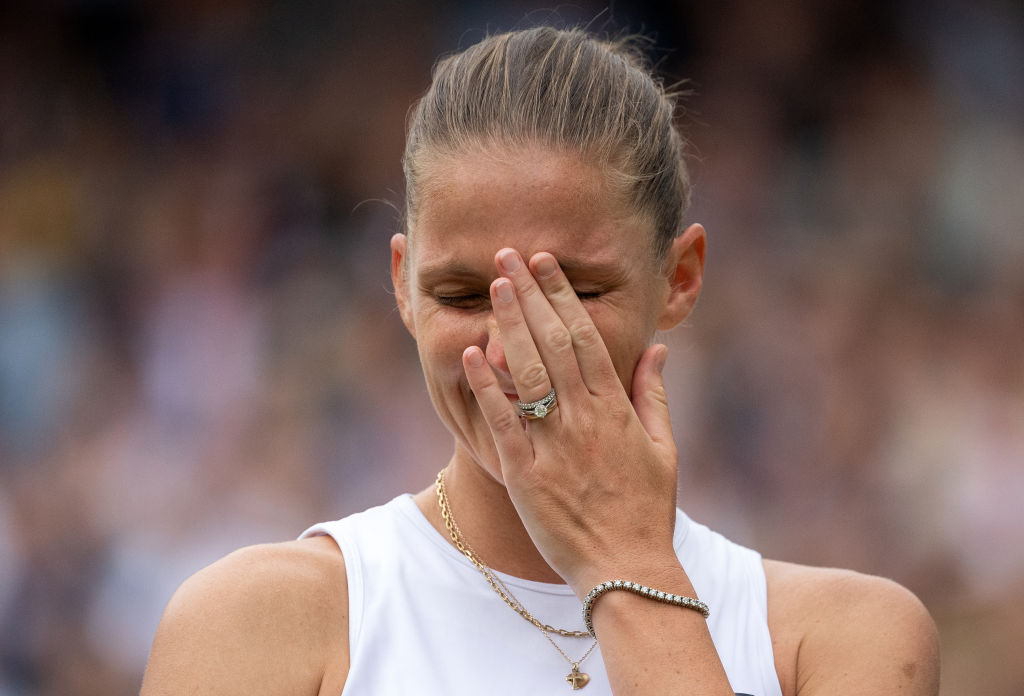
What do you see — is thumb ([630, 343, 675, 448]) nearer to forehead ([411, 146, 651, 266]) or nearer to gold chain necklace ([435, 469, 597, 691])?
forehead ([411, 146, 651, 266])

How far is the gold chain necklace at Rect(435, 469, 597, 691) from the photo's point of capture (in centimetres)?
194

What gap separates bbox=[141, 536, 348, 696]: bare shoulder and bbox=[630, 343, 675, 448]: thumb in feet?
2.03

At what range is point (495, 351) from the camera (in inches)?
75.2

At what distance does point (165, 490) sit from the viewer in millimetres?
5453

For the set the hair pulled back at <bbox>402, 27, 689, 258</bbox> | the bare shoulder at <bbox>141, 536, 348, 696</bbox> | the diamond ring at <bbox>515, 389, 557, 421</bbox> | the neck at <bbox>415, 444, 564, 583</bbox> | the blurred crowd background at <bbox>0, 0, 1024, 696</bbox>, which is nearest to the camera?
the bare shoulder at <bbox>141, 536, 348, 696</bbox>

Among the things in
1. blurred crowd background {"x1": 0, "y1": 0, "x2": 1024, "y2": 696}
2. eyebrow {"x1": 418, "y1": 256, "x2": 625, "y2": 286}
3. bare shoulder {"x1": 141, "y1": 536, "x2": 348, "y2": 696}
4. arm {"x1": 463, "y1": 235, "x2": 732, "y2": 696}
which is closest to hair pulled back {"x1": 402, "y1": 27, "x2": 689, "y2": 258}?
eyebrow {"x1": 418, "y1": 256, "x2": 625, "y2": 286}

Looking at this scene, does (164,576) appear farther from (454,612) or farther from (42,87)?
(454,612)

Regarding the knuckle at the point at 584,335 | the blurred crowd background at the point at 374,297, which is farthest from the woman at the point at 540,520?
the blurred crowd background at the point at 374,297

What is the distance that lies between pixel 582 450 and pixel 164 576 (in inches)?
156

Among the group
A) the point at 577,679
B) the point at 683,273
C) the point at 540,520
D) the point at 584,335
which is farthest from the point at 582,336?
the point at 577,679

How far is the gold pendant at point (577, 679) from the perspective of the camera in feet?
6.33

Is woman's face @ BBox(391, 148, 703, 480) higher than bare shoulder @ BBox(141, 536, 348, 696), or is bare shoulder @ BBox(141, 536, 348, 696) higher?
woman's face @ BBox(391, 148, 703, 480)

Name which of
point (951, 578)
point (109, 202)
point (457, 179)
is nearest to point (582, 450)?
point (457, 179)

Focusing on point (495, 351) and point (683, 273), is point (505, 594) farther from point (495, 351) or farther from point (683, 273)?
point (683, 273)
